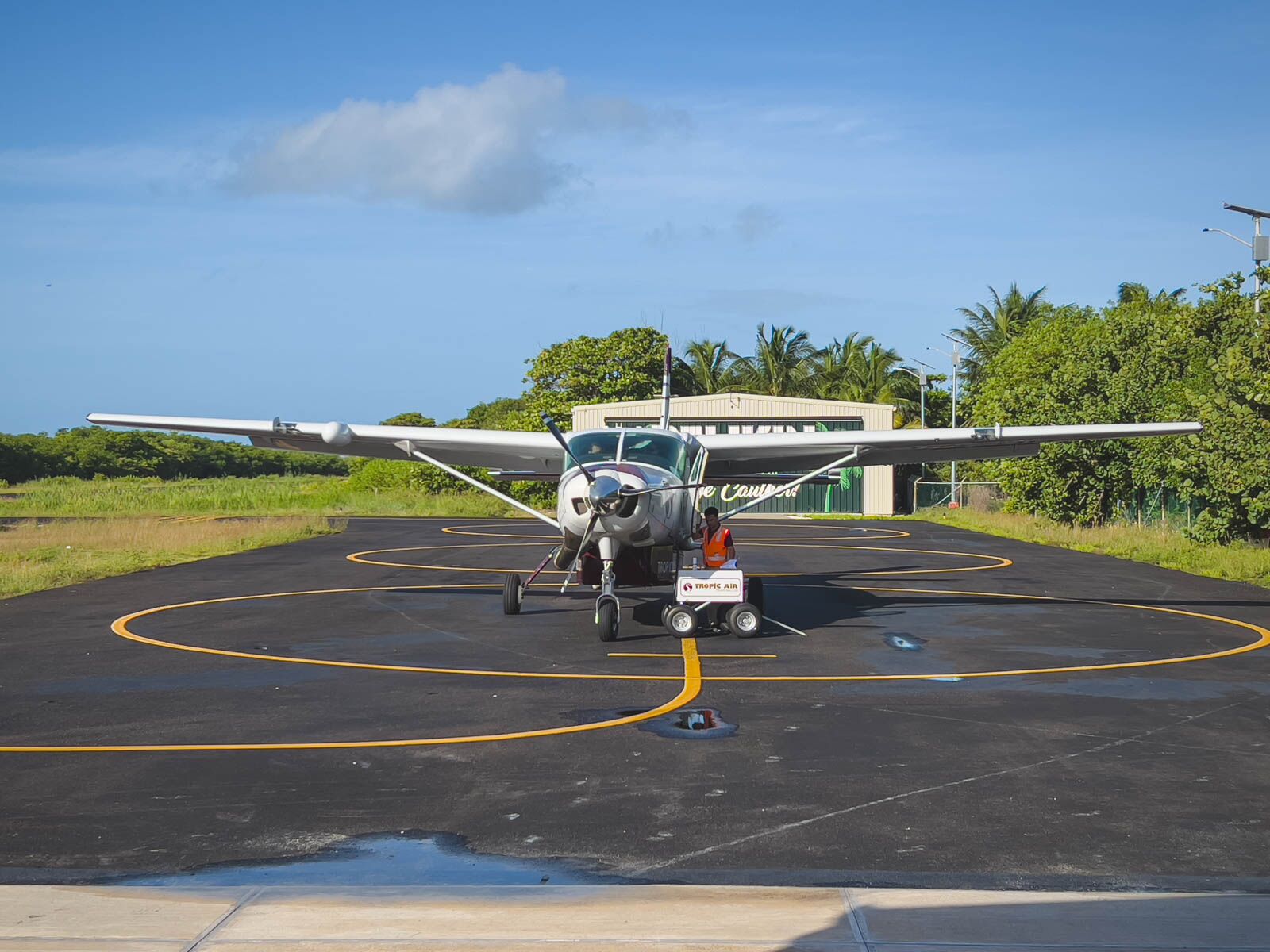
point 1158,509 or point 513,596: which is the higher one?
point 1158,509

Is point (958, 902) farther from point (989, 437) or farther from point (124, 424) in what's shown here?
point (124, 424)

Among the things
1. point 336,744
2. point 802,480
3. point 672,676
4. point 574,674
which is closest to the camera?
point 336,744

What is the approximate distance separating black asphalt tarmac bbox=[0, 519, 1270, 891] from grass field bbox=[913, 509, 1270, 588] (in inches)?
236

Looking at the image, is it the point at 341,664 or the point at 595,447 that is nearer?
the point at 341,664

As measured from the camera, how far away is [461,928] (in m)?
5.39

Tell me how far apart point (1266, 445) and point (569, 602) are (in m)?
15.0

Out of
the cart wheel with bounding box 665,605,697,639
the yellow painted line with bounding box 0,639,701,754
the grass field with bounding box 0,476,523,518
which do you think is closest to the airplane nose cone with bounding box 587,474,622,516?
the cart wheel with bounding box 665,605,697,639

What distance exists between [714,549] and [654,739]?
7.20 metres

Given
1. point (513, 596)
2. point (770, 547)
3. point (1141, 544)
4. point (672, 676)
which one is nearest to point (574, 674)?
point (672, 676)

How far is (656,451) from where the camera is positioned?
16.5 m

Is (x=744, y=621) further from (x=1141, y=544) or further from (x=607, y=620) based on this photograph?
(x=1141, y=544)

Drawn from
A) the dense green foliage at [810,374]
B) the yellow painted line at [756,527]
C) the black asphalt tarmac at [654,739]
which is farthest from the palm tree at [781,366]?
the black asphalt tarmac at [654,739]

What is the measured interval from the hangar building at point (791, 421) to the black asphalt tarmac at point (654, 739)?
3240 cm

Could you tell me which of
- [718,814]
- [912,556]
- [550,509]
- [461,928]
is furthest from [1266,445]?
[550,509]
